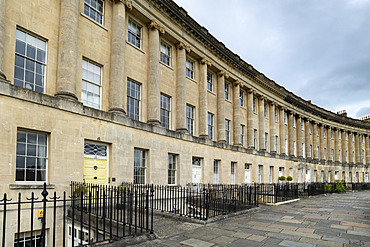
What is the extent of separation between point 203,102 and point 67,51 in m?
12.5

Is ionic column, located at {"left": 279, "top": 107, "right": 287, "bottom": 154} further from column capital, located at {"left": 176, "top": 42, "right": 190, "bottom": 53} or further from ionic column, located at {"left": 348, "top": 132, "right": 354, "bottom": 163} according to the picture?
ionic column, located at {"left": 348, "top": 132, "right": 354, "bottom": 163}

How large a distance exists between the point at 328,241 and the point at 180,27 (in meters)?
16.7

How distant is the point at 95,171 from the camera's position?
12859mm

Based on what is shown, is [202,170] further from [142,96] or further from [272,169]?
[272,169]

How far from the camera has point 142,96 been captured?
1680 centimetres

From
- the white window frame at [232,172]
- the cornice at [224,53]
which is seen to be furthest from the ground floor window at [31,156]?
the white window frame at [232,172]

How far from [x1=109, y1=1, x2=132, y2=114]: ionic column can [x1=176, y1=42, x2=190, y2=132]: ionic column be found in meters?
5.37

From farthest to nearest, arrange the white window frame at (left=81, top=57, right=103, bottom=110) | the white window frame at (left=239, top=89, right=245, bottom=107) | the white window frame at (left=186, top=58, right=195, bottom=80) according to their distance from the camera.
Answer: the white window frame at (left=239, top=89, right=245, bottom=107) < the white window frame at (left=186, top=58, right=195, bottom=80) < the white window frame at (left=81, top=57, right=103, bottom=110)

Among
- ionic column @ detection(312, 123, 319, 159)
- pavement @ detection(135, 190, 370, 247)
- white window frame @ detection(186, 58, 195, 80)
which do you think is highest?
white window frame @ detection(186, 58, 195, 80)

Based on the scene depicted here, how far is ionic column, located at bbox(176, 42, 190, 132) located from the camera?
1948cm

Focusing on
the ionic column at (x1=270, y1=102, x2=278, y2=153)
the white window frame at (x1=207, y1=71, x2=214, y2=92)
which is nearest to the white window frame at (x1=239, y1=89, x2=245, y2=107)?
the white window frame at (x1=207, y1=71, x2=214, y2=92)

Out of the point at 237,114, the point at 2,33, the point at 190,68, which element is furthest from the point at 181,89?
the point at 2,33

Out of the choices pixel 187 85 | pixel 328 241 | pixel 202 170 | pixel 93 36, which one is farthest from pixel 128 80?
pixel 328 241

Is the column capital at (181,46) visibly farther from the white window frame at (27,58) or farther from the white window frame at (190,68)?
the white window frame at (27,58)
